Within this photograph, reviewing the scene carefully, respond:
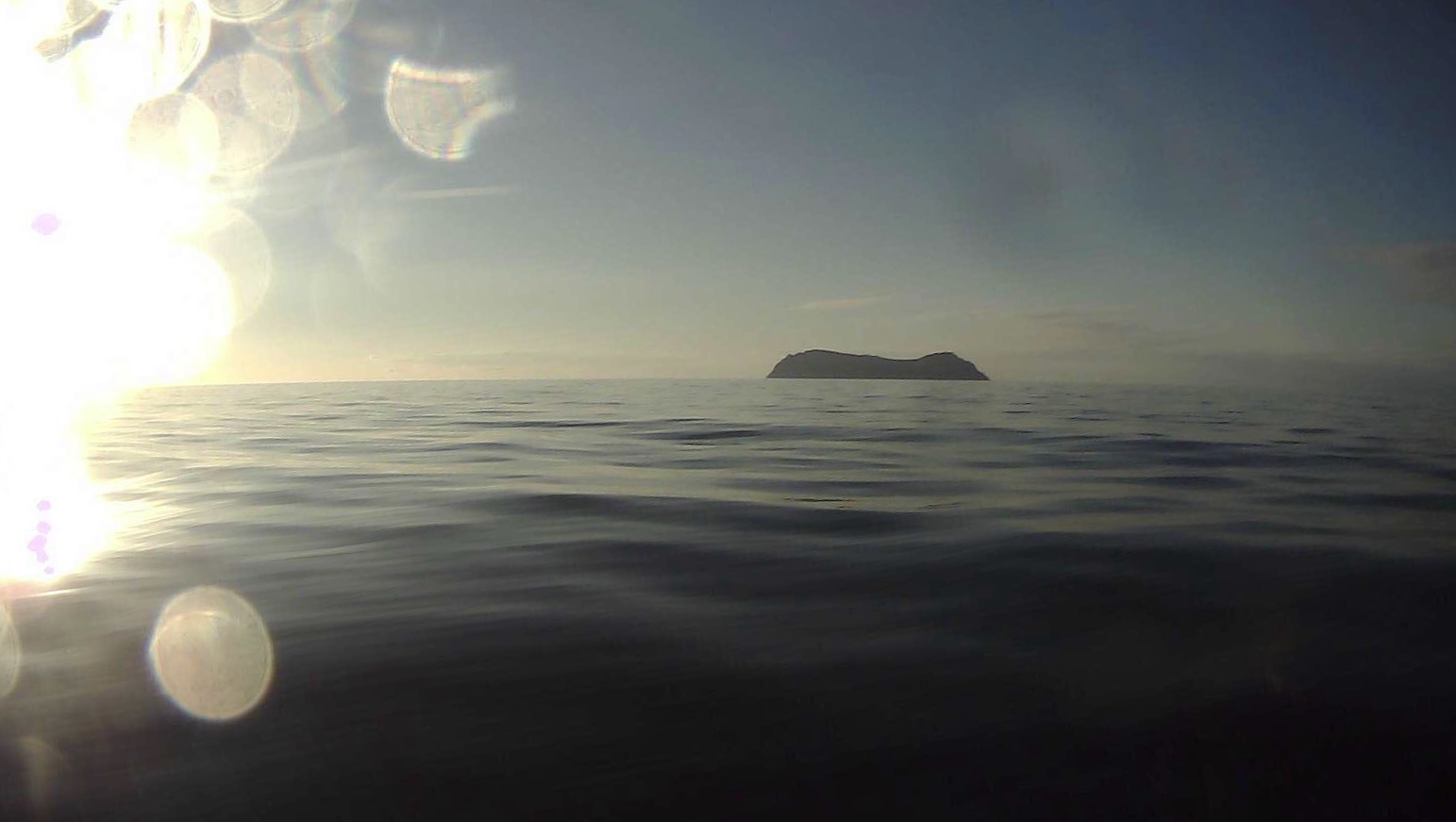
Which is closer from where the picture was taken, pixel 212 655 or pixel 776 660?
pixel 776 660

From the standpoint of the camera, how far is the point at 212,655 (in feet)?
15.5

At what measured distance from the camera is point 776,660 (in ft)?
14.7

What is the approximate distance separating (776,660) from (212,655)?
338 cm

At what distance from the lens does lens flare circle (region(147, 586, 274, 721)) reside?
407 cm

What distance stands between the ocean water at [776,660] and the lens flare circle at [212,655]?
10cm

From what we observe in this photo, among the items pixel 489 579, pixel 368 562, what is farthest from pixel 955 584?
pixel 368 562

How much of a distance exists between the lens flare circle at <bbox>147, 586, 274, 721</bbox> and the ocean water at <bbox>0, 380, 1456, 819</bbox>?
3.8 inches

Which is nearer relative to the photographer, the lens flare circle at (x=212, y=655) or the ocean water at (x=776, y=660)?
the ocean water at (x=776, y=660)

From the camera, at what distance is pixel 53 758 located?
11.2 feet

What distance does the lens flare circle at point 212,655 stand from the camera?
160 inches

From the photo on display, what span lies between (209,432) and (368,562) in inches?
975

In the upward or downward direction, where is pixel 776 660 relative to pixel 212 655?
downward

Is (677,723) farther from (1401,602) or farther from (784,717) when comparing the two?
(1401,602)

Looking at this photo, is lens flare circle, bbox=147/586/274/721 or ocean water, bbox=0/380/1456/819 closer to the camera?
ocean water, bbox=0/380/1456/819
